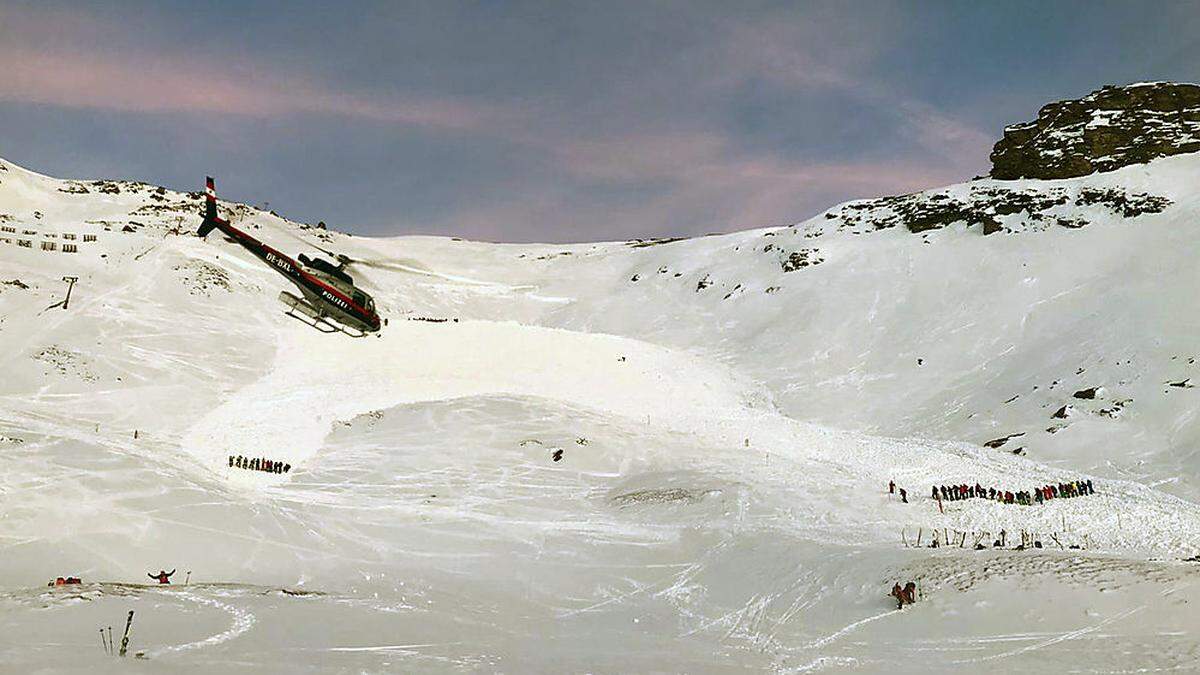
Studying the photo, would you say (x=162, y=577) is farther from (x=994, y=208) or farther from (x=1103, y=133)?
(x=1103, y=133)

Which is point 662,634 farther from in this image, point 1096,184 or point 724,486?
point 1096,184

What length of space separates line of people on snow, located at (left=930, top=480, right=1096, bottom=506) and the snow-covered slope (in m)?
1.05

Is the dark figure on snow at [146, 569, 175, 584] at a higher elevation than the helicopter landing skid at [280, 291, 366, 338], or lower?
lower

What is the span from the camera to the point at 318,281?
155 ft

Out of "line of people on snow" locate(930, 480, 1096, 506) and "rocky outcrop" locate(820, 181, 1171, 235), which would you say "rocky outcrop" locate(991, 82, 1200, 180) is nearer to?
"rocky outcrop" locate(820, 181, 1171, 235)

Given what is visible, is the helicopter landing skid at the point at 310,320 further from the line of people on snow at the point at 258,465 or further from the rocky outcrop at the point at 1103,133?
the rocky outcrop at the point at 1103,133

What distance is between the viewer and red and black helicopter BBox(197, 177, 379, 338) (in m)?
43.1

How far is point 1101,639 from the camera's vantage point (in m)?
12.8

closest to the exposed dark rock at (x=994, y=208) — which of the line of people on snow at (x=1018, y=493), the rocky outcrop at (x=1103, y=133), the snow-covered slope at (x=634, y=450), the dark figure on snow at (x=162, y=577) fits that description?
the snow-covered slope at (x=634, y=450)

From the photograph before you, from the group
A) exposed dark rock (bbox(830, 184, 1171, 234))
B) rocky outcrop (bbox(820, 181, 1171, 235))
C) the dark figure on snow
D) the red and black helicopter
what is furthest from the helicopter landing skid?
exposed dark rock (bbox(830, 184, 1171, 234))

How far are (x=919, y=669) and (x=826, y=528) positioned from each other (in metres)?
12.4

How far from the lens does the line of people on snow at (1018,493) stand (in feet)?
93.3

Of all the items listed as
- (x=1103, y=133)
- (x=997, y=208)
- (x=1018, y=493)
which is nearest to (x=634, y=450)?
(x=1018, y=493)

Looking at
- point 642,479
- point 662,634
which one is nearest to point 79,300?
point 642,479
